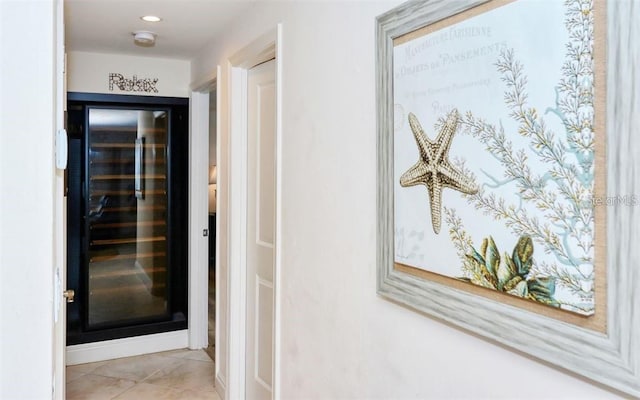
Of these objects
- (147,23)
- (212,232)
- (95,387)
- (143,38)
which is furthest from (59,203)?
(212,232)

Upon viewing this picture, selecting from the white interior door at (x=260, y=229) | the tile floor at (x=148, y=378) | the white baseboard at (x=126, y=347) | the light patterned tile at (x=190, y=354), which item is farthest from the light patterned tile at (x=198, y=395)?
the white baseboard at (x=126, y=347)

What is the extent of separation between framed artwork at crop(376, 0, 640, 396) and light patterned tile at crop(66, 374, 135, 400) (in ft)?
8.93

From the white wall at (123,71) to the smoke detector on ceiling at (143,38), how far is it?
649 millimetres

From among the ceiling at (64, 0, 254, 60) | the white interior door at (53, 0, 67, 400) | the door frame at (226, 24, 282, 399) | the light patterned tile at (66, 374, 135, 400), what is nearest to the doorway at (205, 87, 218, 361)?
the light patterned tile at (66, 374, 135, 400)

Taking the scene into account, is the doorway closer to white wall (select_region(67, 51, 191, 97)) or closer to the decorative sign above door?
white wall (select_region(67, 51, 191, 97))

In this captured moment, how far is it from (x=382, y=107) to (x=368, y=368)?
2.76 ft

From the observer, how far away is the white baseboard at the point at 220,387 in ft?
10.8

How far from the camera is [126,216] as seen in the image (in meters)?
4.24

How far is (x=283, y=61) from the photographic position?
2311 millimetres

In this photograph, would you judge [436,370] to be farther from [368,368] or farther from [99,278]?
[99,278]

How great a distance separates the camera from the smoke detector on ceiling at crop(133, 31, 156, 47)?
11.0 ft

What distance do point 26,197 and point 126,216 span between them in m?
3.62

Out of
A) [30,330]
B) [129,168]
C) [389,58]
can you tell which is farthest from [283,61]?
[129,168]

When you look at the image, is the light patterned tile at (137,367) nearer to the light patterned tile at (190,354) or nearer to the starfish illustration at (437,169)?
the light patterned tile at (190,354)
